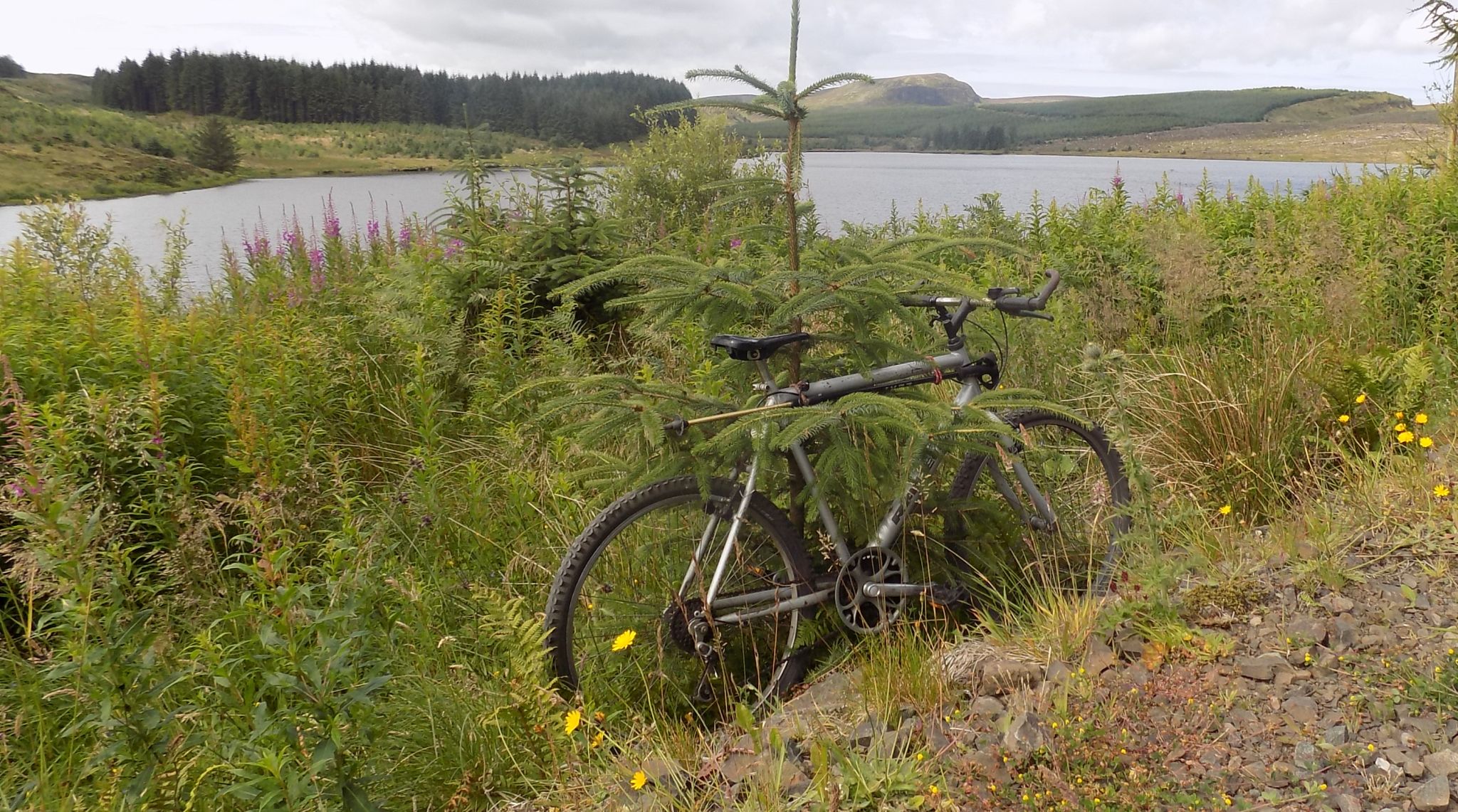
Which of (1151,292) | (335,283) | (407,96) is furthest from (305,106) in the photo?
(1151,292)

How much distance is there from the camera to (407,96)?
160 ft

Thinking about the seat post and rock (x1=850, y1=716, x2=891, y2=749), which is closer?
rock (x1=850, y1=716, x2=891, y2=749)

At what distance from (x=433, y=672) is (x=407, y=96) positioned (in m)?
53.4

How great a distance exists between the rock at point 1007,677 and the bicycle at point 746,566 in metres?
0.38

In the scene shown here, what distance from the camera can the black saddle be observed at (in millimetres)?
2777

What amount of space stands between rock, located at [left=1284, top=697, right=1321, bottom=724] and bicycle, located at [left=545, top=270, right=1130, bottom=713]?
757 millimetres

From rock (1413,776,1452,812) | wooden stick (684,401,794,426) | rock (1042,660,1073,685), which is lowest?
rock (1042,660,1073,685)

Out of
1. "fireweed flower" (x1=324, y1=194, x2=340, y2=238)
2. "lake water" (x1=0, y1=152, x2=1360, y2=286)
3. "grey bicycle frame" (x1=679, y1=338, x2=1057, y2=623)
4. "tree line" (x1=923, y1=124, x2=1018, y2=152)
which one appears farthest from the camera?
"tree line" (x1=923, y1=124, x2=1018, y2=152)

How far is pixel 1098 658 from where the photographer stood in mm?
2473

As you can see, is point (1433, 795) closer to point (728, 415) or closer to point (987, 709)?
point (987, 709)

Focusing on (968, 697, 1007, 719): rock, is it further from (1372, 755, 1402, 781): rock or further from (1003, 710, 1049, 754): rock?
(1372, 755, 1402, 781): rock

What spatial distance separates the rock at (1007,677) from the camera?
245 centimetres

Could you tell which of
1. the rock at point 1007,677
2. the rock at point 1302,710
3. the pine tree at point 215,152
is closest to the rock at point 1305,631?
the rock at point 1302,710

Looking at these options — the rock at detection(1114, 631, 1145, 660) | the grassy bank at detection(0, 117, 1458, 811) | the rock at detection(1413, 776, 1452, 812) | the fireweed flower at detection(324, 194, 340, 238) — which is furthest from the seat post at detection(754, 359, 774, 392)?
the fireweed flower at detection(324, 194, 340, 238)
